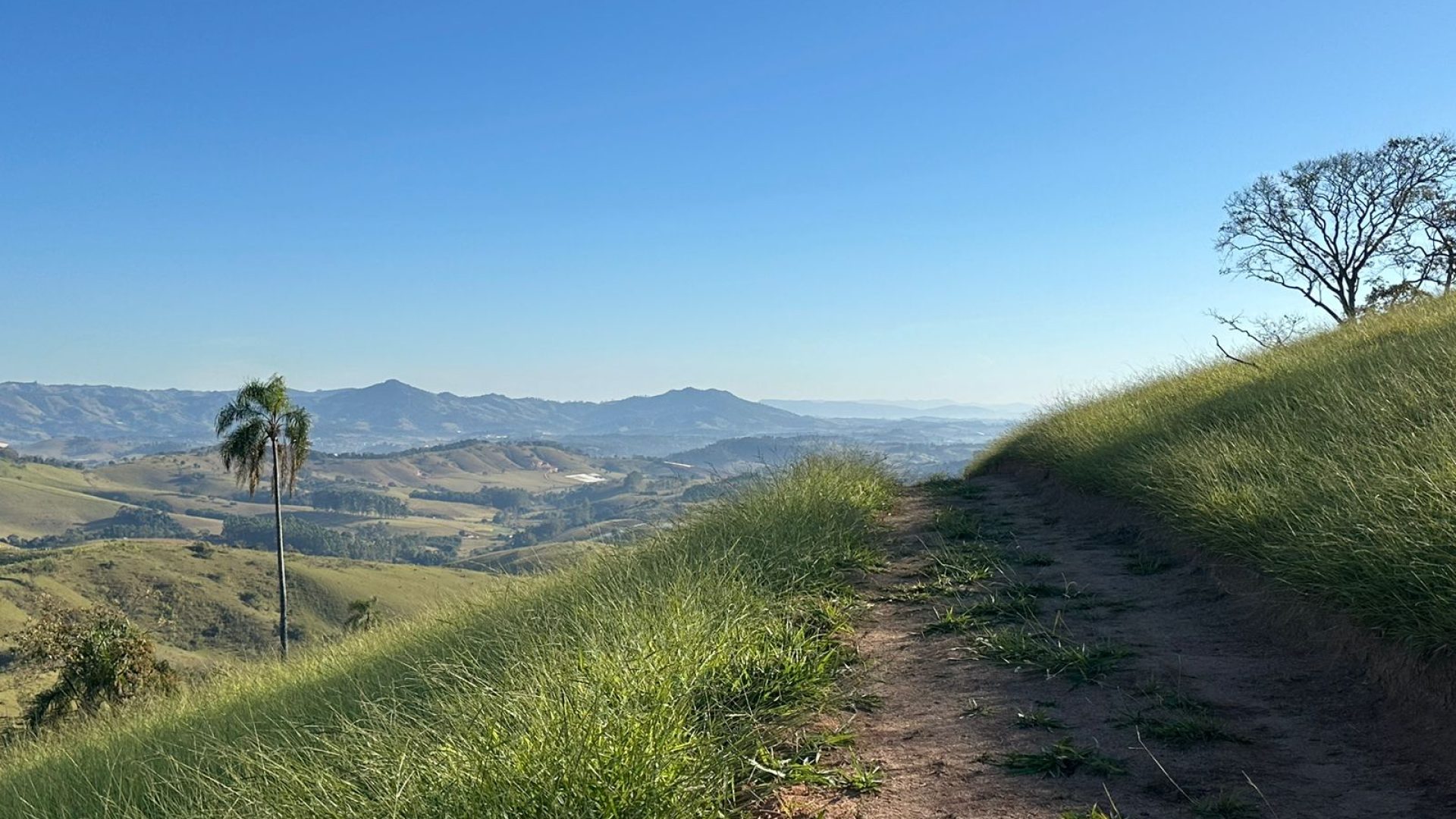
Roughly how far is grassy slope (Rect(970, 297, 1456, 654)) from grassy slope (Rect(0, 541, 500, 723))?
91845 millimetres

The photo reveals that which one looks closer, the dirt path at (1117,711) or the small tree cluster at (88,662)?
the dirt path at (1117,711)

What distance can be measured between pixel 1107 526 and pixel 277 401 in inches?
1279

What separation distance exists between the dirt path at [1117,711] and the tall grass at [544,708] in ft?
2.03

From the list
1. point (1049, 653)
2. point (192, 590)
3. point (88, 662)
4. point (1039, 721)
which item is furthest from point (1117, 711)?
point (192, 590)

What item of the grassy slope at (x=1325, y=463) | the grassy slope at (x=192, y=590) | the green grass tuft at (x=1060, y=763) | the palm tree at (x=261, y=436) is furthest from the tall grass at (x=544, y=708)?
the grassy slope at (x=192, y=590)

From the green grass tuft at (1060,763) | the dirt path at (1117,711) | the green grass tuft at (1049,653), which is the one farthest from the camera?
the green grass tuft at (1049,653)

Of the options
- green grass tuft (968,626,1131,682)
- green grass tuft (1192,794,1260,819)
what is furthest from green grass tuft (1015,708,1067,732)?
green grass tuft (1192,794,1260,819)

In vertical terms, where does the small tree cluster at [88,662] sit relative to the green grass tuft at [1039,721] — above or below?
below

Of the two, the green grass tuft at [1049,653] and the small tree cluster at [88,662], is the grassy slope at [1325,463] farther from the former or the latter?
the small tree cluster at [88,662]

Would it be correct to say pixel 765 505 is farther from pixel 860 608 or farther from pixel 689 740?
pixel 689 740

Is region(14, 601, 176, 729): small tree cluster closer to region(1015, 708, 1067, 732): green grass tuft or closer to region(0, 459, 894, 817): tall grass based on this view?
region(0, 459, 894, 817): tall grass

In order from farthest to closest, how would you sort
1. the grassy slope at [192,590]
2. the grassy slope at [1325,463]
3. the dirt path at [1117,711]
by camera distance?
1. the grassy slope at [192,590]
2. the grassy slope at [1325,463]
3. the dirt path at [1117,711]

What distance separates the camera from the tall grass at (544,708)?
334cm

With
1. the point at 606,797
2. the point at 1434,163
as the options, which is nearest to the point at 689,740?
the point at 606,797
